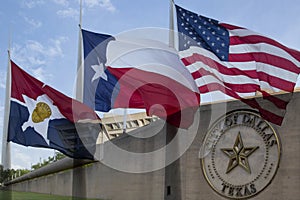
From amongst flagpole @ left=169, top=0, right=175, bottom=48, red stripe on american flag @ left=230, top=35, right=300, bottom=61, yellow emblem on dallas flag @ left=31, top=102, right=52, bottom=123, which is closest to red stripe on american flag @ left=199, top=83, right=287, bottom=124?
red stripe on american flag @ left=230, top=35, right=300, bottom=61

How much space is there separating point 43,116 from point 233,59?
17.1 ft

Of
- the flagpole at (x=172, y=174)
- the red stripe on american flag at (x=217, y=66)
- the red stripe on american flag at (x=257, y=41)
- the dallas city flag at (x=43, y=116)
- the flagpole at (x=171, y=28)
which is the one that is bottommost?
the flagpole at (x=172, y=174)

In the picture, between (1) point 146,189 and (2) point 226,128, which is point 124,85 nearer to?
(2) point 226,128

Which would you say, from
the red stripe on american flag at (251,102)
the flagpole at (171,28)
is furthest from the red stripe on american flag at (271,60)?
the flagpole at (171,28)

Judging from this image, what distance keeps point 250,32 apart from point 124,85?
10.9ft

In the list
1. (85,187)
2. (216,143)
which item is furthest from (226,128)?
(85,187)

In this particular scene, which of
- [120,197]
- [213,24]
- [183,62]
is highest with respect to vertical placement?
[213,24]

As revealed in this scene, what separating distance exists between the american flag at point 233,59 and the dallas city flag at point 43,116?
126 inches

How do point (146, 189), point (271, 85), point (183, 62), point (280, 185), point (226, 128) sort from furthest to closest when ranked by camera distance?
1. point (146, 189)
2. point (226, 128)
3. point (280, 185)
4. point (183, 62)
5. point (271, 85)

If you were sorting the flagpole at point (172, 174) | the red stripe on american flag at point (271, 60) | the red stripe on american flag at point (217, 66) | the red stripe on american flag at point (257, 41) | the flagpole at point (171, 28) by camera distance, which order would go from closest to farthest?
1. the red stripe on american flag at point (271, 60)
2. the red stripe on american flag at point (257, 41)
3. the red stripe on american flag at point (217, 66)
4. the flagpole at point (171, 28)
5. the flagpole at point (172, 174)

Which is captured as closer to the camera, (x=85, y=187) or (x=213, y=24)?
(x=213, y=24)

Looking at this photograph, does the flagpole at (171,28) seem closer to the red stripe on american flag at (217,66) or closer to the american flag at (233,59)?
the american flag at (233,59)

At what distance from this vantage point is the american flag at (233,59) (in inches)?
405

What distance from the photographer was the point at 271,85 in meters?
10.2
